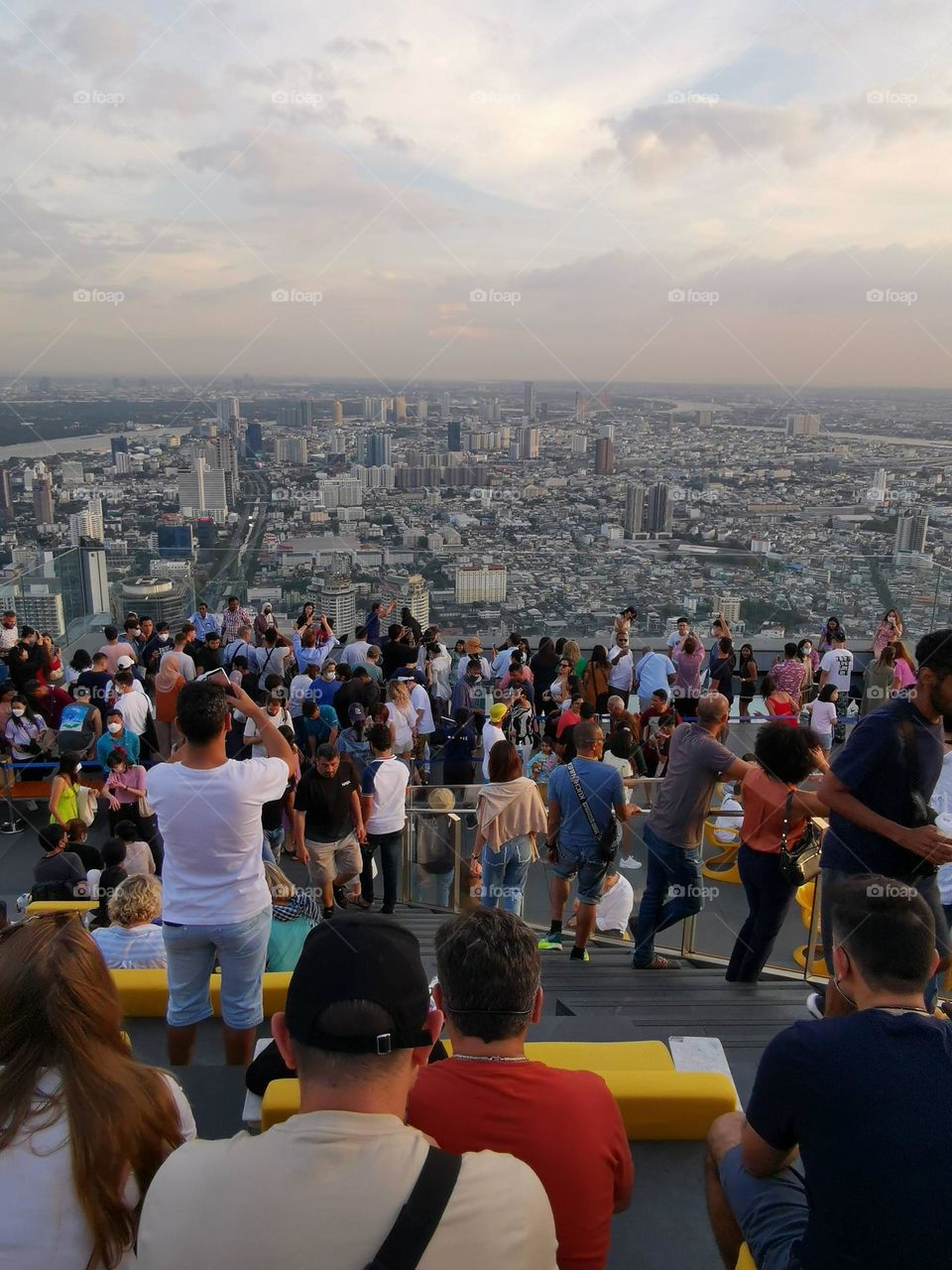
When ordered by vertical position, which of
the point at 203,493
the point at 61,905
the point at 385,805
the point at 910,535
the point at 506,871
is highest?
the point at 203,493

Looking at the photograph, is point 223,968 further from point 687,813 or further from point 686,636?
point 686,636

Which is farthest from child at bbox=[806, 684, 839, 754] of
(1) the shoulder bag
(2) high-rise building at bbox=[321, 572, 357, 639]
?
(2) high-rise building at bbox=[321, 572, 357, 639]

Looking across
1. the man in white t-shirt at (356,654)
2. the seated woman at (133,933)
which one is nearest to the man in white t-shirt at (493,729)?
the man in white t-shirt at (356,654)

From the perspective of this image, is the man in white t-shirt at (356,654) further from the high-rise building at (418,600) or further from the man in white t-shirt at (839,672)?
the man in white t-shirt at (839,672)

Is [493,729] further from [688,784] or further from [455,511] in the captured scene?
[455,511]

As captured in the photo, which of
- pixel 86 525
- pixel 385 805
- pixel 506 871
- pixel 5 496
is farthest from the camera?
pixel 5 496

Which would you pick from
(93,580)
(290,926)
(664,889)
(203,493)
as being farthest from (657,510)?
(290,926)

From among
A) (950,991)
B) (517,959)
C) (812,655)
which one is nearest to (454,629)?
(812,655)
